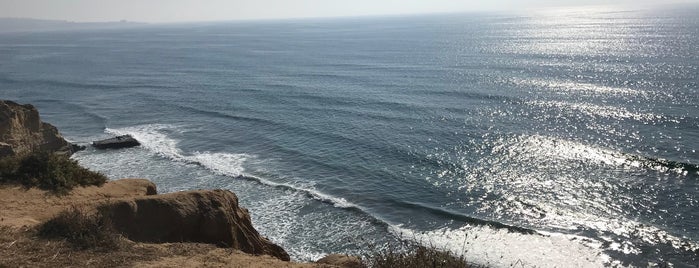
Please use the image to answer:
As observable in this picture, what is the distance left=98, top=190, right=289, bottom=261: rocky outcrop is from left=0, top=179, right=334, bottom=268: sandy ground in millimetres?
1367

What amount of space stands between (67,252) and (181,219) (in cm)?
446

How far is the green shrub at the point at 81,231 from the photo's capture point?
15469 millimetres

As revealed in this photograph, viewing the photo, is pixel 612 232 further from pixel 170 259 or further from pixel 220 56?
pixel 220 56

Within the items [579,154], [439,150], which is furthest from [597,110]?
[439,150]

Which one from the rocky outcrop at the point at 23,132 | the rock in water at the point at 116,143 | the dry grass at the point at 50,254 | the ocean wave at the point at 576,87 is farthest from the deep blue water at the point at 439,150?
the dry grass at the point at 50,254

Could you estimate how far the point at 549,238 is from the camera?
28.0 meters

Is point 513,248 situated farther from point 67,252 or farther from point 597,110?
point 597,110

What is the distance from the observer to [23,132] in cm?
3912

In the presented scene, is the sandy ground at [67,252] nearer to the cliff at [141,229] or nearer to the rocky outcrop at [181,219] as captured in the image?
the cliff at [141,229]

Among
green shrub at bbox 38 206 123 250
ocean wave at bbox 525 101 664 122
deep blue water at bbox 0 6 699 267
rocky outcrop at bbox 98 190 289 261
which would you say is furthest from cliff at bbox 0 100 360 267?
ocean wave at bbox 525 101 664 122

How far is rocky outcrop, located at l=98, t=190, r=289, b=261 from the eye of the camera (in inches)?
705

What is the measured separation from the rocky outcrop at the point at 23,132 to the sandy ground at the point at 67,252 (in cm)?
1897

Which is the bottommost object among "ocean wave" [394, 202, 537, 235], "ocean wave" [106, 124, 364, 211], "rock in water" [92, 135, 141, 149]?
"ocean wave" [394, 202, 537, 235]

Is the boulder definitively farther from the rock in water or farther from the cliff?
the rock in water
